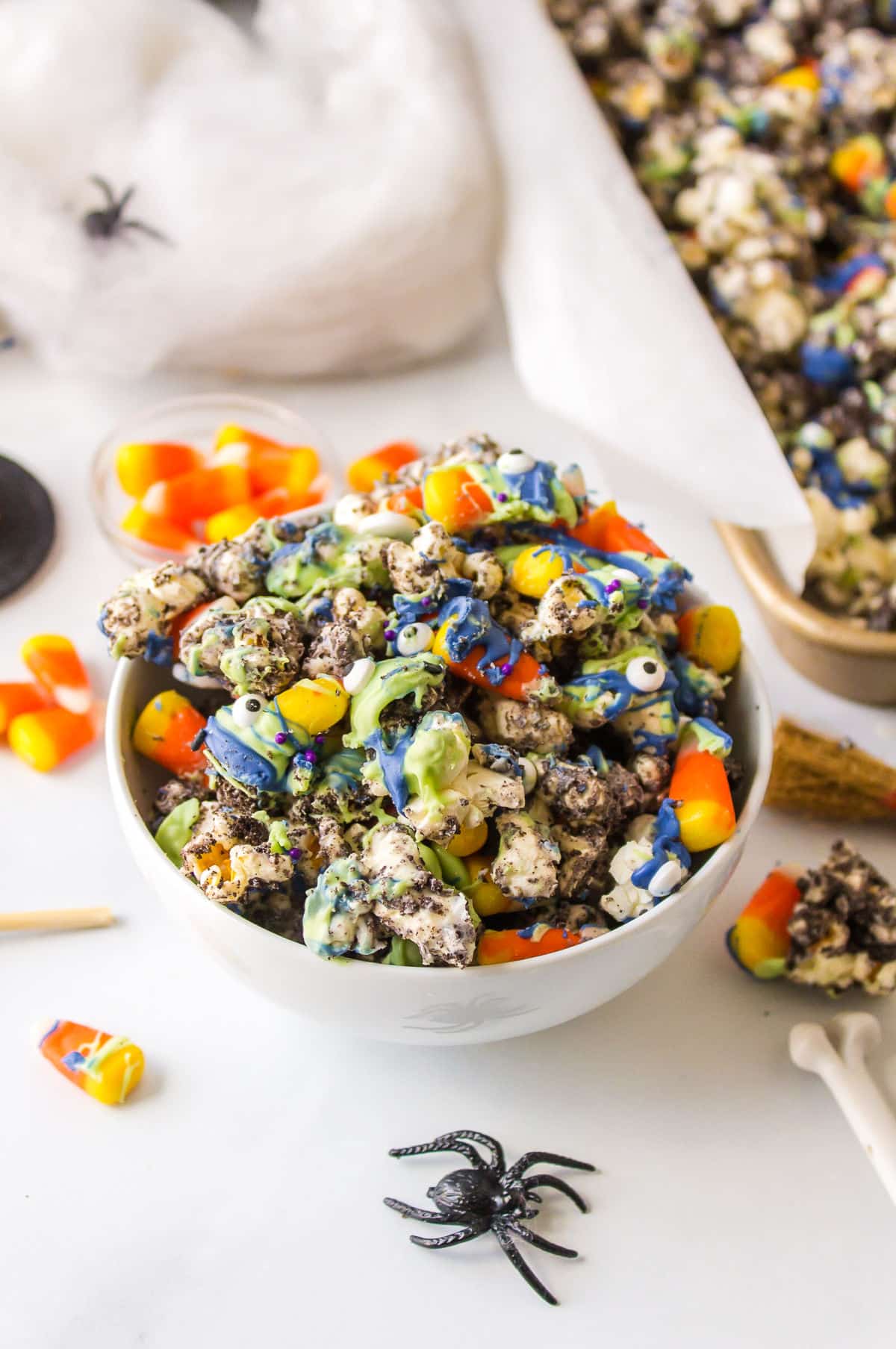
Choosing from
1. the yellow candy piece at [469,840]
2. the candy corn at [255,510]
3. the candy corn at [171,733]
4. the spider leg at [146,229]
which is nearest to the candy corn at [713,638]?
the yellow candy piece at [469,840]

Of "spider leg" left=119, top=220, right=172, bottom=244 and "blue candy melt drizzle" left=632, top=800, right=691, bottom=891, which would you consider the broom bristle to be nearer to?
"blue candy melt drizzle" left=632, top=800, right=691, bottom=891

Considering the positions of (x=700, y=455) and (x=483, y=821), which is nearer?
(x=483, y=821)

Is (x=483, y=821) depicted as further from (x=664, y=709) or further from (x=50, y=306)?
(x=50, y=306)

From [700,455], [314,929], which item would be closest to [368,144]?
[700,455]

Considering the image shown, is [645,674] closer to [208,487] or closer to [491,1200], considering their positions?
[491,1200]

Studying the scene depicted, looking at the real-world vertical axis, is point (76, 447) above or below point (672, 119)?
below
